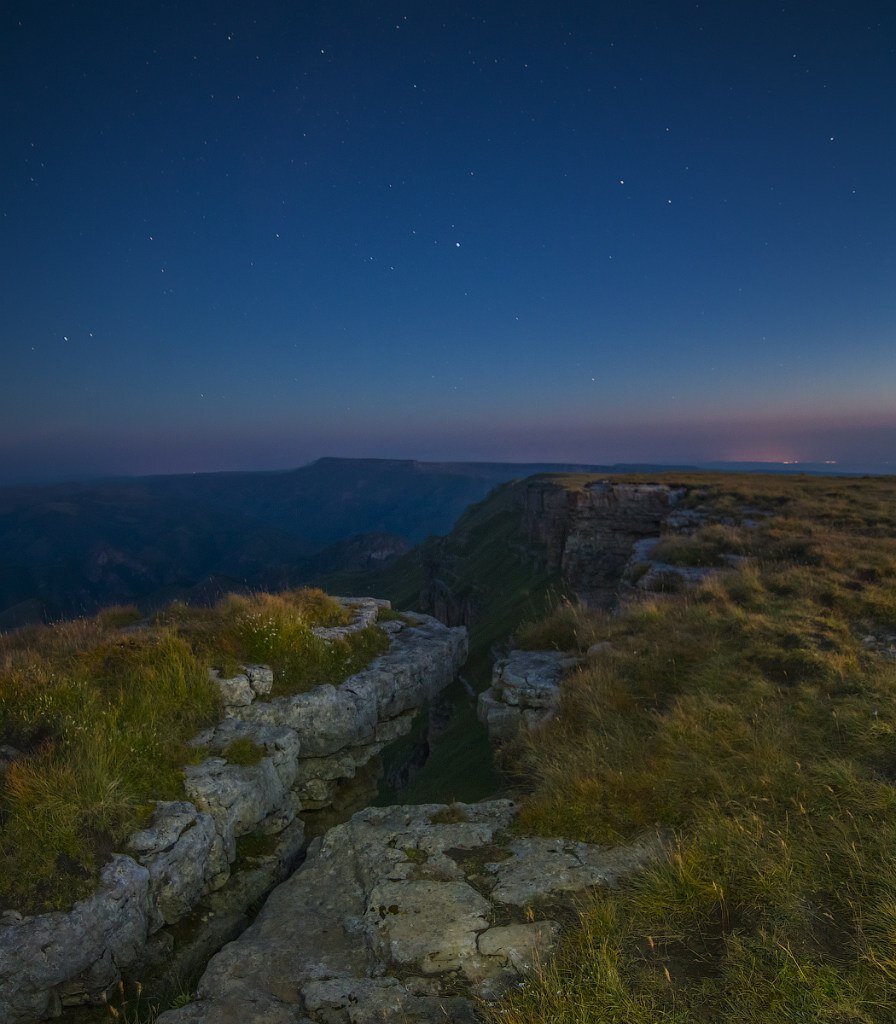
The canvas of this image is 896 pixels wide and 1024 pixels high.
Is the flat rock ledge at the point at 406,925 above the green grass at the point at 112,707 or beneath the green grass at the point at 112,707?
beneath

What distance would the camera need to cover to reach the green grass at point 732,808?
9.86 ft

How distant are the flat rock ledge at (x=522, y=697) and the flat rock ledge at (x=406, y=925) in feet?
7.44

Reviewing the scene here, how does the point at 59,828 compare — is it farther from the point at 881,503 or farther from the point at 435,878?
the point at 881,503

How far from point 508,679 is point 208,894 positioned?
184 inches

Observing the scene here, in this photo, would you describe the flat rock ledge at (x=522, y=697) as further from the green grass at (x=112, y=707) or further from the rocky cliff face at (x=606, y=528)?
the rocky cliff face at (x=606, y=528)

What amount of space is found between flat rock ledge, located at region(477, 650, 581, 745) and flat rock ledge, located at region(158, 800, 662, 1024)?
2.27 m

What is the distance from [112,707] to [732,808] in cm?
680

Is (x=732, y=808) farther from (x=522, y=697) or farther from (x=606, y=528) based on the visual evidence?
(x=606, y=528)

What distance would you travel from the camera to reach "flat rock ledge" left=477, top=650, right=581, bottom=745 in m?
7.58

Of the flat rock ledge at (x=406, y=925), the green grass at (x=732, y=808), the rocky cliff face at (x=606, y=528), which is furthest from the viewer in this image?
the rocky cliff face at (x=606, y=528)

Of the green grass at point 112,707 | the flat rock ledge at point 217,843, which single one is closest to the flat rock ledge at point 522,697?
the flat rock ledge at point 217,843

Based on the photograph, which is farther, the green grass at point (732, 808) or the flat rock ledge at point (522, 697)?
the flat rock ledge at point (522, 697)

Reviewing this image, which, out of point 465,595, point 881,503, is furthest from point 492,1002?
point 465,595

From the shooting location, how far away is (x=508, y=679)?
8.27 metres
